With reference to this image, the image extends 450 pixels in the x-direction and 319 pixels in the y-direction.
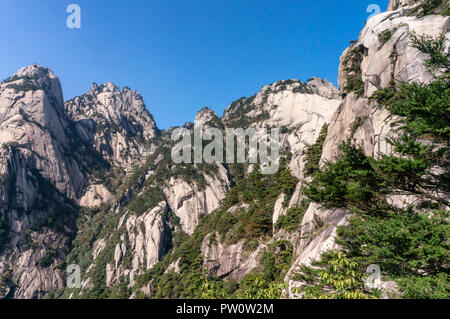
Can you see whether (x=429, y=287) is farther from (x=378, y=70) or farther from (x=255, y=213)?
(x=255, y=213)

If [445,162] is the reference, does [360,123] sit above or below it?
above

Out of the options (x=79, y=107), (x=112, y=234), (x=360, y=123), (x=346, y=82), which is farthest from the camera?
Result: (x=79, y=107)

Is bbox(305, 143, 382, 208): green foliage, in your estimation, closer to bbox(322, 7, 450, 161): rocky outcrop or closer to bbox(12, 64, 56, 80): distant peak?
bbox(322, 7, 450, 161): rocky outcrop

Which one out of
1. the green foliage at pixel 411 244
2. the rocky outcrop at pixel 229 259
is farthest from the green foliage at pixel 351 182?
the rocky outcrop at pixel 229 259

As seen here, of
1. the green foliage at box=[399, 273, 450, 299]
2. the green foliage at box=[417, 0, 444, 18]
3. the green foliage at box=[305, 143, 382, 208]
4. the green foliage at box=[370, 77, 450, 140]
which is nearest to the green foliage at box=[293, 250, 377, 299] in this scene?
the green foliage at box=[399, 273, 450, 299]

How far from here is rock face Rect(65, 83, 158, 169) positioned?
12875 centimetres

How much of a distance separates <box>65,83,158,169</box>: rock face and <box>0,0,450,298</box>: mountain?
830mm

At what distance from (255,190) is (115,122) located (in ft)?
410

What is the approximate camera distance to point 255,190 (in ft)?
150

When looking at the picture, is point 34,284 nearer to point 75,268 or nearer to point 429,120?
point 75,268
